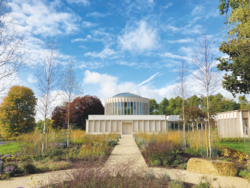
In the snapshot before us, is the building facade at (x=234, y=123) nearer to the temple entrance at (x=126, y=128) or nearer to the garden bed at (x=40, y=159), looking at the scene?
the temple entrance at (x=126, y=128)

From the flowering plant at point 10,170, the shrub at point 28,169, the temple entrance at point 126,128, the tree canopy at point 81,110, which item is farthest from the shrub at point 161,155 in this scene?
the tree canopy at point 81,110

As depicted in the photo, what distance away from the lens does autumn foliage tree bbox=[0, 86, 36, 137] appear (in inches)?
904

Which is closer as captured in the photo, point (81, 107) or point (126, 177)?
point (126, 177)

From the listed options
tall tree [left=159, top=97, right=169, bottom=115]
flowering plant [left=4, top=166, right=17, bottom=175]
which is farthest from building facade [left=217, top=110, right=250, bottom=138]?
tall tree [left=159, top=97, right=169, bottom=115]

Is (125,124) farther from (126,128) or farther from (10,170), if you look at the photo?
(10,170)

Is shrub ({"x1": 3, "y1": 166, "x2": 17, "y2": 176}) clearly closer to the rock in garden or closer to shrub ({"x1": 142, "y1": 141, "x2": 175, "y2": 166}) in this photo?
shrub ({"x1": 142, "y1": 141, "x2": 175, "y2": 166})

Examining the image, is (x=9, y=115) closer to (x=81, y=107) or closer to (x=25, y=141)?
(x=81, y=107)

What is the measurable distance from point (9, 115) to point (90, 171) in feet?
81.9

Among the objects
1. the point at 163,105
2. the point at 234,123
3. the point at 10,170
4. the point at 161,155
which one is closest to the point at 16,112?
the point at 10,170

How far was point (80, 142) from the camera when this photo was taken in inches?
504

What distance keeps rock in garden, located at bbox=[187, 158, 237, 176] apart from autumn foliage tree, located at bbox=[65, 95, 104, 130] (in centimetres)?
2436

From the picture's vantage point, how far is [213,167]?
6.22 m

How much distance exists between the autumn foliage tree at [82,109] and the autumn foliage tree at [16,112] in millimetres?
6232

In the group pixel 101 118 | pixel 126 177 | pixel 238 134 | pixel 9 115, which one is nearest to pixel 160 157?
pixel 126 177
